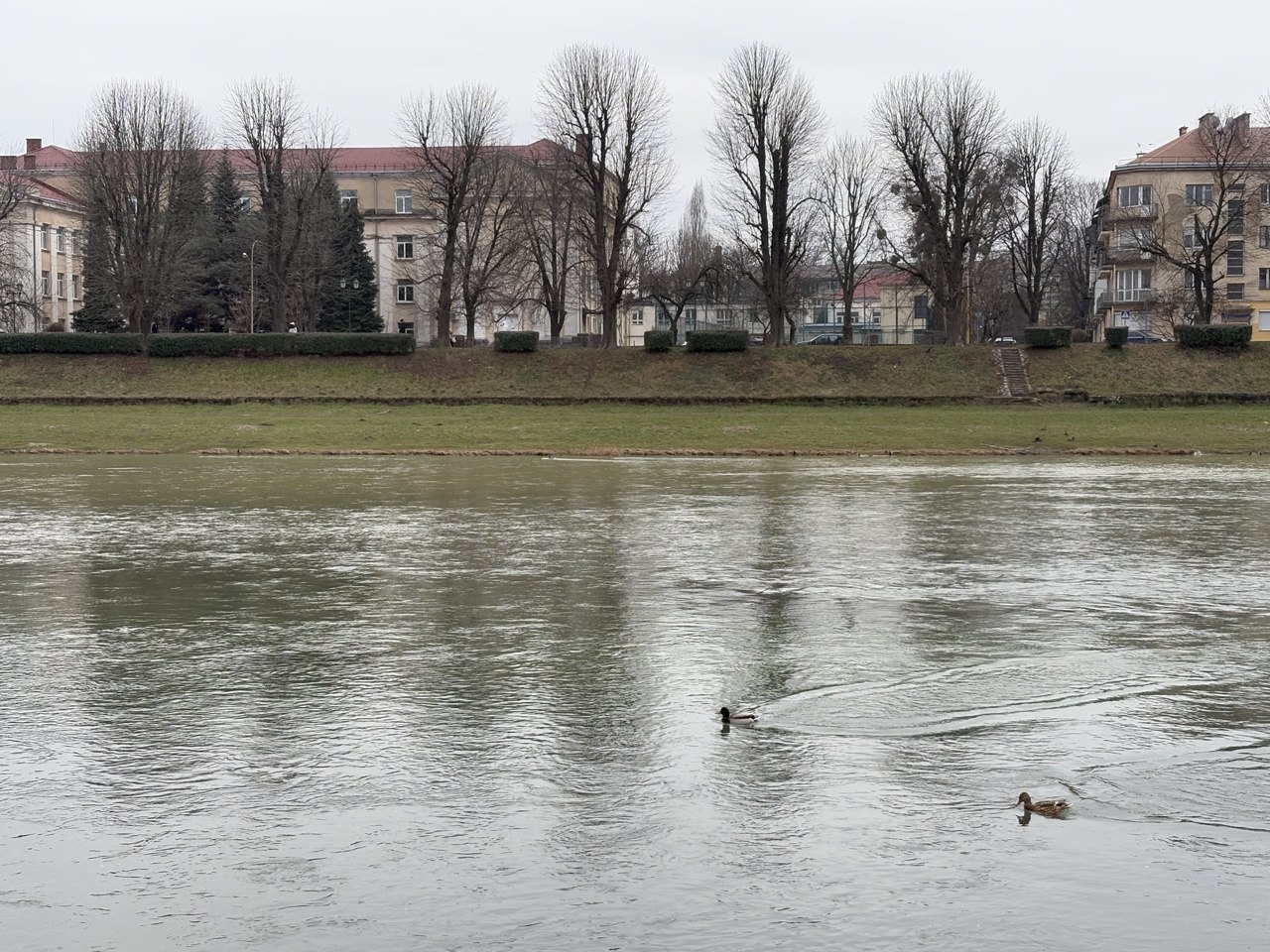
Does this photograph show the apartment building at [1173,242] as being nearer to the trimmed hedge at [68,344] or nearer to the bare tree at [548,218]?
the bare tree at [548,218]

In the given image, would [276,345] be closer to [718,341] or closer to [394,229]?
[718,341]

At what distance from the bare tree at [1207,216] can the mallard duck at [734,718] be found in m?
64.3

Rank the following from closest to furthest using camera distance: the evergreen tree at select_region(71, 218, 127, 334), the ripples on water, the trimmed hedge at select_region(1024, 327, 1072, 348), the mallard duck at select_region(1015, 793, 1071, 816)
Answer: the ripples on water
the mallard duck at select_region(1015, 793, 1071, 816)
the trimmed hedge at select_region(1024, 327, 1072, 348)
the evergreen tree at select_region(71, 218, 127, 334)

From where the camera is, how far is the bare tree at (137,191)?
67.3m

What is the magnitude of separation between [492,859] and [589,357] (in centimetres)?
5781

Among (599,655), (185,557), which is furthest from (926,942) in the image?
(185,557)

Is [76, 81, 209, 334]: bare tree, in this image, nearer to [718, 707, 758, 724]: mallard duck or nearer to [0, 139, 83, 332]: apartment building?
[0, 139, 83, 332]: apartment building

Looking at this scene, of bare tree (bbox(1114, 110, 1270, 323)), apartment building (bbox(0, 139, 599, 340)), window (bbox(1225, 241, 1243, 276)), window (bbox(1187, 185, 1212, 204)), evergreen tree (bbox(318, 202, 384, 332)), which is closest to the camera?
bare tree (bbox(1114, 110, 1270, 323))

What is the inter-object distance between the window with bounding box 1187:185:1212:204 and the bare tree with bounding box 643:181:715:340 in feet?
106

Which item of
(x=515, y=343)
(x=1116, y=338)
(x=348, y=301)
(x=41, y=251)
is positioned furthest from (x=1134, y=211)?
(x=41, y=251)

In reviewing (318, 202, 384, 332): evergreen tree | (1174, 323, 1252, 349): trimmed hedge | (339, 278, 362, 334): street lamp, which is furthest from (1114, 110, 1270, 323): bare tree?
(339, 278, 362, 334): street lamp

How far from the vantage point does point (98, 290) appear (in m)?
77.8

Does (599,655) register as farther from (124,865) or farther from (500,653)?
(124,865)

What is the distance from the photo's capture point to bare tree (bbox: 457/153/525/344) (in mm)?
75312
